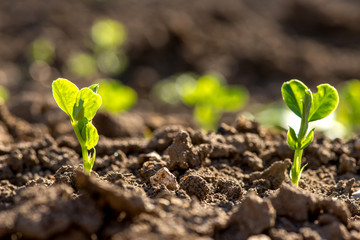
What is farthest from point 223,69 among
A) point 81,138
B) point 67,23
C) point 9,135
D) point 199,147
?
point 81,138

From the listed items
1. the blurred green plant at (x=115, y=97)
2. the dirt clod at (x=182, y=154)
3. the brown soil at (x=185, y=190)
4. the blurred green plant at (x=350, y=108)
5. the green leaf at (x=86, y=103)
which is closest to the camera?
the brown soil at (x=185, y=190)

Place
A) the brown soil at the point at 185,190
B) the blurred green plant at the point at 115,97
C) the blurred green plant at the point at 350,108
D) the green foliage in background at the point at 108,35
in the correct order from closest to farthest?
the brown soil at the point at 185,190, the blurred green plant at the point at 350,108, the blurred green plant at the point at 115,97, the green foliage in background at the point at 108,35

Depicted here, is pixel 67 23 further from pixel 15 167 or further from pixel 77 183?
pixel 77 183

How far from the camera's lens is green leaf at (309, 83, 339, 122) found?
5.52 feet

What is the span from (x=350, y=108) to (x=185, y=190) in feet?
6.08

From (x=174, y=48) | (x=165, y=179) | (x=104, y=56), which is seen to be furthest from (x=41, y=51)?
(x=165, y=179)

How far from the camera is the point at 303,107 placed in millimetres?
1672

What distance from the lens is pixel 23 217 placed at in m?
1.28

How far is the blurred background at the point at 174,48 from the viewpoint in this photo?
4.86m

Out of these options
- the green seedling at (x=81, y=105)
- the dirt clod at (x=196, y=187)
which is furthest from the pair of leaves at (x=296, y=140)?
the green seedling at (x=81, y=105)

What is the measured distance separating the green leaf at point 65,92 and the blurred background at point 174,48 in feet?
8.38

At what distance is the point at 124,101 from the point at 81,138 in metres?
1.69

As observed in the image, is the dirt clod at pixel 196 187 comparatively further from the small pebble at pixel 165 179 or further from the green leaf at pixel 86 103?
the green leaf at pixel 86 103

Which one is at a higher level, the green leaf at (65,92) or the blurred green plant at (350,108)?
the blurred green plant at (350,108)
